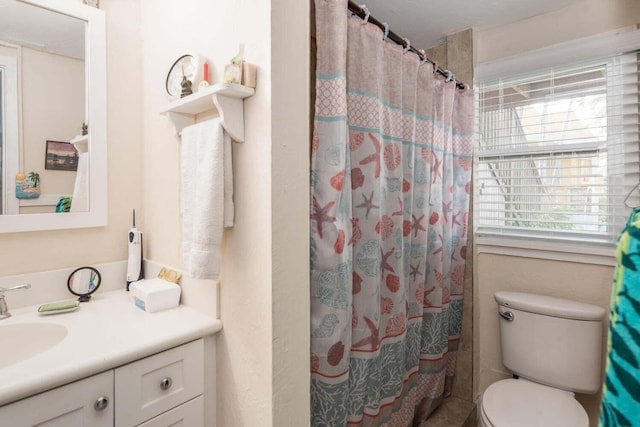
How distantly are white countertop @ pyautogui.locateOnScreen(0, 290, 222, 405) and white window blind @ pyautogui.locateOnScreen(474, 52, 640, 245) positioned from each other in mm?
1768

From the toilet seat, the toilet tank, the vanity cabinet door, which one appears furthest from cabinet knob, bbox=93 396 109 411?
the toilet tank

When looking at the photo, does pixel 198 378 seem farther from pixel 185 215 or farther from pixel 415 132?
pixel 415 132

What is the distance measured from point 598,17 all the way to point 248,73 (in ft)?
6.22

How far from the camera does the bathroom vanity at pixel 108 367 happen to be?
72 centimetres

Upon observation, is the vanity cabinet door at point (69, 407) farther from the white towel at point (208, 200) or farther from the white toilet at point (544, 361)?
the white toilet at point (544, 361)

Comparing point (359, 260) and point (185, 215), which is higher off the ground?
point (185, 215)

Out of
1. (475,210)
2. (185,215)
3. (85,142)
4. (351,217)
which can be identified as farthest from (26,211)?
(475,210)

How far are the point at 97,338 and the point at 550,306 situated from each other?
1912 mm

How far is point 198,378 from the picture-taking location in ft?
3.34

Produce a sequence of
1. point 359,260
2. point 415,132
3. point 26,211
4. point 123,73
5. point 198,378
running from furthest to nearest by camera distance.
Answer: point 415,132 → point 123,73 → point 359,260 → point 26,211 → point 198,378

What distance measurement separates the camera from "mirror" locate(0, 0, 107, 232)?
1.12 metres

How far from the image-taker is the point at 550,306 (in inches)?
62.3

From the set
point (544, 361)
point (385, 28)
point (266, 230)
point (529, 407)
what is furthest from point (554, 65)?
point (266, 230)

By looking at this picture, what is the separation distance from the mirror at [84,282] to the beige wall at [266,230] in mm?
538
